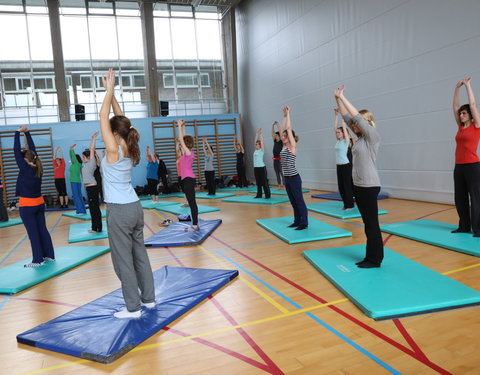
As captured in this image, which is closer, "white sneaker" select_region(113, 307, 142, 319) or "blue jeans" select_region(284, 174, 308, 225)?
"white sneaker" select_region(113, 307, 142, 319)

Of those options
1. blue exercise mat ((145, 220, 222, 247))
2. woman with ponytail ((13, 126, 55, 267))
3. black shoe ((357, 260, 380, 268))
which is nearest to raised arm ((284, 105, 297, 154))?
blue exercise mat ((145, 220, 222, 247))

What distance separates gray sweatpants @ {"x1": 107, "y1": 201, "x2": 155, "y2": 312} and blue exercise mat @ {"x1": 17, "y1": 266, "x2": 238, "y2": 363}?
0.62 feet

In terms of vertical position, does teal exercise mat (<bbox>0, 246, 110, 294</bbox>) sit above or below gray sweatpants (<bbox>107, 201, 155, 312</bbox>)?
below

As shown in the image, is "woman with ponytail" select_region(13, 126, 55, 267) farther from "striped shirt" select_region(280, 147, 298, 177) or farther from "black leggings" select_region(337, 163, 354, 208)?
"black leggings" select_region(337, 163, 354, 208)

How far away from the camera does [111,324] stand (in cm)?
246

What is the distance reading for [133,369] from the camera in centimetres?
202

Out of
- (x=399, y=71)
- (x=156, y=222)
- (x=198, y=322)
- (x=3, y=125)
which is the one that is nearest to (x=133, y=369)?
(x=198, y=322)

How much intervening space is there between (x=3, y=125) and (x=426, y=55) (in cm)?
1171

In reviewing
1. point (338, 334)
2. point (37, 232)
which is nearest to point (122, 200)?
point (338, 334)

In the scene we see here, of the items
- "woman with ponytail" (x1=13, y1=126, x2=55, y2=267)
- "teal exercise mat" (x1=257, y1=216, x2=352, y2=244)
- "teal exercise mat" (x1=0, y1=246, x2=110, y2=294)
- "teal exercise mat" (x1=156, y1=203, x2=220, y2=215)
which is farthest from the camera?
"teal exercise mat" (x1=156, y1=203, x2=220, y2=215)

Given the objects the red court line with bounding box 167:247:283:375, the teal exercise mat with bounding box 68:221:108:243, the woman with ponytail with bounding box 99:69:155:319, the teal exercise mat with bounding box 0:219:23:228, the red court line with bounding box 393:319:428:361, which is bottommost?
the teal exercise mat with bounding box 0:219:23:228

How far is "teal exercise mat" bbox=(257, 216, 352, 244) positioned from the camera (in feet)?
14.7

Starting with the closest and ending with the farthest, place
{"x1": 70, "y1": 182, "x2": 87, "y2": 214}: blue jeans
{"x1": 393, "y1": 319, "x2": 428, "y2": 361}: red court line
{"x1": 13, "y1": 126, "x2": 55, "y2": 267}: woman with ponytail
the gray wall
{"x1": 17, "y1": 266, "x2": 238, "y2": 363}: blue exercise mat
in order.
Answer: {"x1": 393, "y1": 319, "x2": 428, "y2": 361}: red court line, {"x1": 17, "y1": 266, "x2": 238, "y2": 363}: blue exercise mat, {"x1": 13, "y1": 126, "x2": 55, "y2": 267}: woman with ponytail, the gray wall, {"x1": 70, "y1": 182, "x2": 87, "y2": 214}: blue jeans

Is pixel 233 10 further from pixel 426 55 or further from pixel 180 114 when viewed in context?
pixel 426 55
